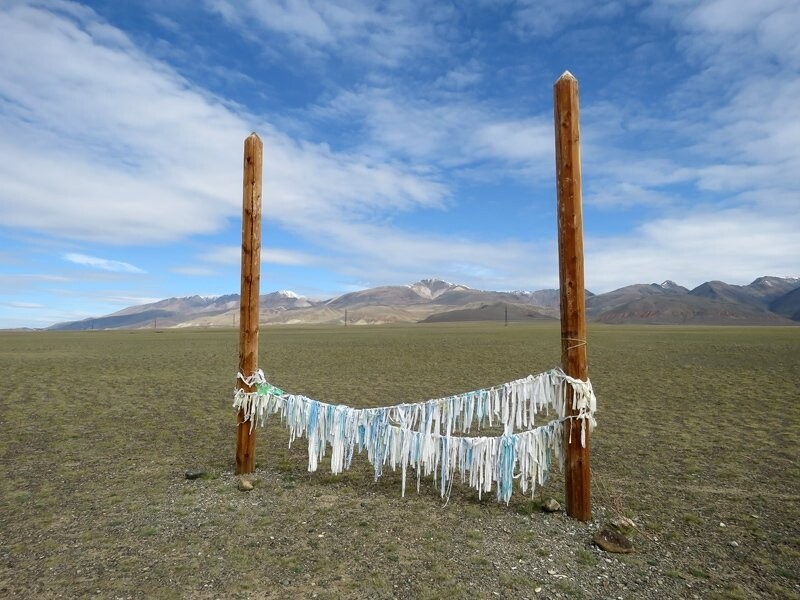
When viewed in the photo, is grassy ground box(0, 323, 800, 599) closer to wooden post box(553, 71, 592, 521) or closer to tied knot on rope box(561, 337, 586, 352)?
wooden post box(553, 71, 592, 521)

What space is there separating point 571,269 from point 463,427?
95.2 inches

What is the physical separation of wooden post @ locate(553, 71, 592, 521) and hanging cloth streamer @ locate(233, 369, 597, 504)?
18 cm

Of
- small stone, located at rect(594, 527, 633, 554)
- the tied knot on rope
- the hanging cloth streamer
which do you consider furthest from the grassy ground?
the tied knot on rope

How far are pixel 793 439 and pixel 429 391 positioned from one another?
30.0 feet

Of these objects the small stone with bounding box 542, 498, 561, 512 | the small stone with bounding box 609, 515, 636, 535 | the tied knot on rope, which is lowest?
the small stone with bounding box 609, 515, 636, 535

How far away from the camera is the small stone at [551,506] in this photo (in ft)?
21.0

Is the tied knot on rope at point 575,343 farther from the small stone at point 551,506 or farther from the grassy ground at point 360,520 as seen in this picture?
the grassy ground at point 360,520

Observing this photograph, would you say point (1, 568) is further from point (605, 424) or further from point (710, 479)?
point (605, 424)

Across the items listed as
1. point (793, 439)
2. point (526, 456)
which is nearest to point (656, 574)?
point (526, 456)

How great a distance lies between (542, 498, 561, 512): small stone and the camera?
252 inches

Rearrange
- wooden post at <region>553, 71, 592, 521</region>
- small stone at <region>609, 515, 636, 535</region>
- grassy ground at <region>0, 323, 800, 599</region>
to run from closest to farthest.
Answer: grassy ground at <region>0, 323, 800, 599</region>
small stone at <region>609, 515, 636, 535</region>
wooden post at <region>553, 71, 592, 521</region>

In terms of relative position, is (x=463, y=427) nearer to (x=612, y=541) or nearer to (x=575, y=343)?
(x=575, y=343)

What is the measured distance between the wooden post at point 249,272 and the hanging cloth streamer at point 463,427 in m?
0.21

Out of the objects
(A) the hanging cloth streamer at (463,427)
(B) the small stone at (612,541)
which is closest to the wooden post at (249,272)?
(A) the hanging cloth streamer at (463,427)
